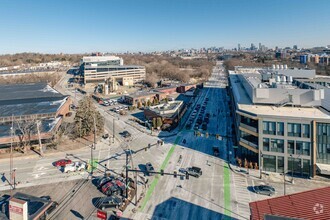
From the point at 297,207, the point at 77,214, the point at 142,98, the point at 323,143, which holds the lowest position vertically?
the point at 77,214

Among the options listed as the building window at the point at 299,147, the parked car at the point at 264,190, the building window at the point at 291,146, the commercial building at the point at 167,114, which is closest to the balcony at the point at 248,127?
the building window at the point at 291,146

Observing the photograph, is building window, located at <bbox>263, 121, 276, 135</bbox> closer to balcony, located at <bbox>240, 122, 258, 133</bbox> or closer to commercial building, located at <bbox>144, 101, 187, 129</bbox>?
balcony, located at <bbox>240, 122, 258, 133</bbox>

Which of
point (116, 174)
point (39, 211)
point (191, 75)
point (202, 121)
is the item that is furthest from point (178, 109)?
point (191, 75)

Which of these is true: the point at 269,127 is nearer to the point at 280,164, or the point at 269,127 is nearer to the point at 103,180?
the point at 280,164

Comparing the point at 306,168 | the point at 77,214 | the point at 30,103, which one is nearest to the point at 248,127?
the point at 306,168

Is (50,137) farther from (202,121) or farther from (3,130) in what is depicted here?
(202,121)

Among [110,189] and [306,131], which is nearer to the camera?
[110,189]
